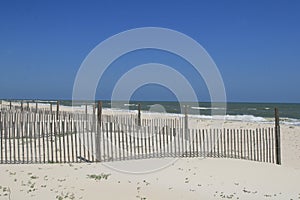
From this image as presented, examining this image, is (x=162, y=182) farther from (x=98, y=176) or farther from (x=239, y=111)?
(x=239, y=111)

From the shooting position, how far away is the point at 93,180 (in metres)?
10.4

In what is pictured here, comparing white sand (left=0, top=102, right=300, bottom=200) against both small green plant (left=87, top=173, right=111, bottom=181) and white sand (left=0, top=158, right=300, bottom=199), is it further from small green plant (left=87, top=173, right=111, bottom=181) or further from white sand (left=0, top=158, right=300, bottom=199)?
small green plant (left=87, top=173, right=111, bottom=181)

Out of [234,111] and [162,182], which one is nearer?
[162,182]

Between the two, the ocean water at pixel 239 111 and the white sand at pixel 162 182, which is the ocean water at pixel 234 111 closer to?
the ocean water at pixel 239 111

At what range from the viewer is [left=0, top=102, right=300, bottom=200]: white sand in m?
9.30

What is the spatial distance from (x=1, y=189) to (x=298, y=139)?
67.5ft

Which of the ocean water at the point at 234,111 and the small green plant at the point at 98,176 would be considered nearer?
the small green plant at the point at 98,176

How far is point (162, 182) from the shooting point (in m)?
10.5

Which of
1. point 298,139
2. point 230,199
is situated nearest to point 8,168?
point 230,199

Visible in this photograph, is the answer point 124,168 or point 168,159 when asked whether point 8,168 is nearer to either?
point 124,168

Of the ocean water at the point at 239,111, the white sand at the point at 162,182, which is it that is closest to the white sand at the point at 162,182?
the white sand at the point at 162,182

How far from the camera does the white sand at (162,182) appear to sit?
930cm

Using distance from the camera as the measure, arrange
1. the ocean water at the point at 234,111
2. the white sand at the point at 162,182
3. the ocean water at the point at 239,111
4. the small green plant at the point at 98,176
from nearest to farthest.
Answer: the white sand at the point at 162,182, the small green plant at the point at 98,176, the ocean water at the point at 234,111, the ocean water at the point at 239,111

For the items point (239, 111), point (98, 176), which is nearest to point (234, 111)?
point (239, 111)
